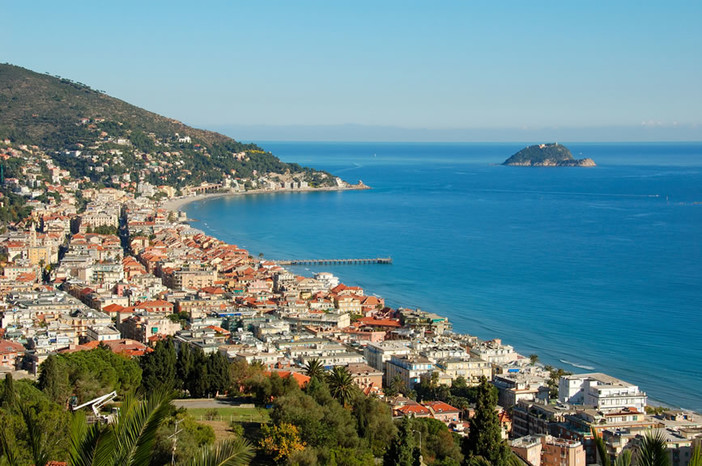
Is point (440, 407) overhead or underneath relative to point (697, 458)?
underneath

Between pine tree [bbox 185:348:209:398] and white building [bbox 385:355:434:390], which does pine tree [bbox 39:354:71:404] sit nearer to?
pine tree [bbox 185:348:209:398]

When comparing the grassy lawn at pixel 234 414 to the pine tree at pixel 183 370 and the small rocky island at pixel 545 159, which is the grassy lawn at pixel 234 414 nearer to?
the pine tree at pixel 183 370

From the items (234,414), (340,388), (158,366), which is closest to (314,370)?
(340,388)

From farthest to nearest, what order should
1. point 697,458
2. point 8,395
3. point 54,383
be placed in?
point 54,383 → point 8,395 → point 697,458

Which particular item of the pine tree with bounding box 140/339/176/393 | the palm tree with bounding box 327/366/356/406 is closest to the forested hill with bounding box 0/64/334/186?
the pine tree with bounding box 140/339/176/393

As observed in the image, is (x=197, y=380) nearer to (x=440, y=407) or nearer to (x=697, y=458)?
(x=440, y=407)

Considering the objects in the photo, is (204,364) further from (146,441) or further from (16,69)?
(16,69)

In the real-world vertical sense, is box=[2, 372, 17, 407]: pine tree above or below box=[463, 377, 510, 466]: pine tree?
above
